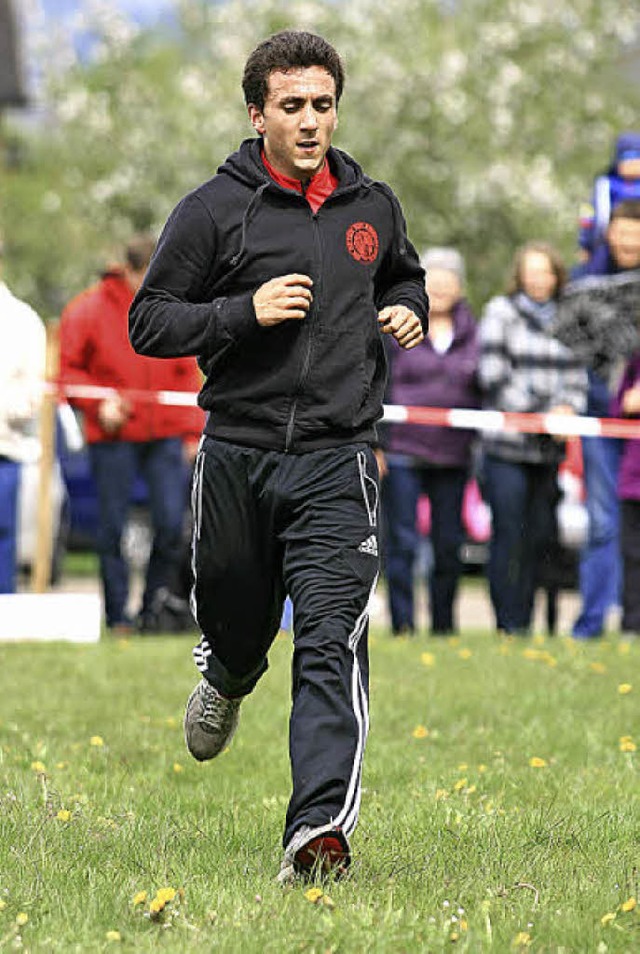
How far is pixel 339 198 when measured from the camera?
5.03m

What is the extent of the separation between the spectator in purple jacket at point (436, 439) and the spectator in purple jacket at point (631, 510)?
91 centimetres

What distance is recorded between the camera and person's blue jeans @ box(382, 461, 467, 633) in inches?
436

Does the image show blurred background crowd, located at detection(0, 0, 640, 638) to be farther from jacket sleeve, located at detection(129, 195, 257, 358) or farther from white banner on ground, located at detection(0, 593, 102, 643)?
jacket sleeve, located at detection(129, 195, 257, 358)

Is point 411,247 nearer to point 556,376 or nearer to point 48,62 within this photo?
point 556,376

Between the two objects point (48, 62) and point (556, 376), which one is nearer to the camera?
point (556, 376)

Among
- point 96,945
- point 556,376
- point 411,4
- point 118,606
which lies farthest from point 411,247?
point 411,4

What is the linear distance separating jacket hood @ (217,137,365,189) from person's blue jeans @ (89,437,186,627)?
6.29 metres

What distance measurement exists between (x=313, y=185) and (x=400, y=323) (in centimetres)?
43

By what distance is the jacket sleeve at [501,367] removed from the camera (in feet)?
35.4

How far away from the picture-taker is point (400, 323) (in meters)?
5.00

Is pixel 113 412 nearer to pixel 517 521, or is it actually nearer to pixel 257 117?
pixel 517 521

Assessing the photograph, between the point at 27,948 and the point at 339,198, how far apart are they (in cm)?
207

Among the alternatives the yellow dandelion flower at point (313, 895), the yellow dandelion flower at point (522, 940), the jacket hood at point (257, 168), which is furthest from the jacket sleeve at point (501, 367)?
the yellow dandelion flower at point (522, 940)

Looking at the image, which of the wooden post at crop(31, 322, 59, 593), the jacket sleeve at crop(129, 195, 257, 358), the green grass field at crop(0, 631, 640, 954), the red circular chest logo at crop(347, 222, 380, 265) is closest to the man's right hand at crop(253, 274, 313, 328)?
the jacket sleeve at crop(129, 195, 257, 358)
